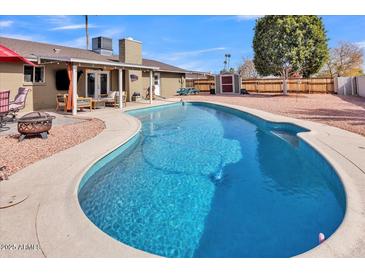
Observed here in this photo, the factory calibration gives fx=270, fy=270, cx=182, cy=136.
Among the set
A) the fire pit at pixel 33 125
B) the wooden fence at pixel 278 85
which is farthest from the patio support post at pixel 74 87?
the wooden fence at pixel 278 85

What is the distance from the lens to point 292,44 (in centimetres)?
2256

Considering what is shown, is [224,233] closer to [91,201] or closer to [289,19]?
[91,201]

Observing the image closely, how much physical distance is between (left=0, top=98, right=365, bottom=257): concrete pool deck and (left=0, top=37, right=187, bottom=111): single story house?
28.3 feet

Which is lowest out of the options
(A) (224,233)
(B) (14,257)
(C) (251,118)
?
(A) (224,233)

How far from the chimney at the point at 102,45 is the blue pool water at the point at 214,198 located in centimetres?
1496

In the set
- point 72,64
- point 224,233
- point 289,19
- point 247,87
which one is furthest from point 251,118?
point 247,87

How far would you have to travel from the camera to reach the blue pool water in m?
3.54

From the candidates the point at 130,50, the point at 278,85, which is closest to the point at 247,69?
the point at 278,85

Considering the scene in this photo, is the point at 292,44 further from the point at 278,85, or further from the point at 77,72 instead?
the point at 77,72

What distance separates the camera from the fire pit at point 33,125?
716cm

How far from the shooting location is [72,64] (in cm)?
1254

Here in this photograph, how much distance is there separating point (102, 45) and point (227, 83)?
555 inches

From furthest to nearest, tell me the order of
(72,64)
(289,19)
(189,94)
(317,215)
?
(189,94)
(289,19)
(72,64)
(317,215)

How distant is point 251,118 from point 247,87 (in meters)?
19.0
